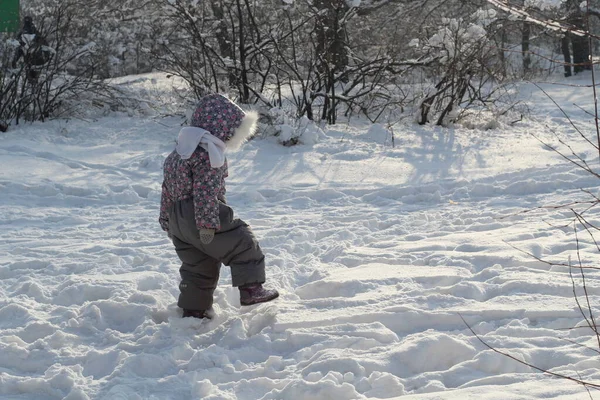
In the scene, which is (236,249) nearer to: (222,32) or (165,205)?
(165,205)

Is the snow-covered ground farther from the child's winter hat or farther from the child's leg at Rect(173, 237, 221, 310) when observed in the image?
the child's winter hat

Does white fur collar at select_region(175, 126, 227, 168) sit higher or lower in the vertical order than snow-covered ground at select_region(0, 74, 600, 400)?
higher

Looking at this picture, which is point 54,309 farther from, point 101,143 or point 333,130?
point 333,130

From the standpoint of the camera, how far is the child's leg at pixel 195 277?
3.97 m

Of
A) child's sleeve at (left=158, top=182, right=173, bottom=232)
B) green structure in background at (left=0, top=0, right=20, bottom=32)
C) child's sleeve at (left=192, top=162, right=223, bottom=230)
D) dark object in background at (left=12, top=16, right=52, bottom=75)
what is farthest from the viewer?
green structure in background at (left=0, top=0, right=20, bottom=32)

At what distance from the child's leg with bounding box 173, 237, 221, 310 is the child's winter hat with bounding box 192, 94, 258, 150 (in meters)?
0.60

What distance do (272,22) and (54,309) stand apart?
927cm

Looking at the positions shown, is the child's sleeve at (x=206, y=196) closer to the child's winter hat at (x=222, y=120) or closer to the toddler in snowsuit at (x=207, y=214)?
the toddler in snowsuit at (x=207, y=214)

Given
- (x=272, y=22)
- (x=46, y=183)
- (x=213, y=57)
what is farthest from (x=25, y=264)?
(x=272, y=22)

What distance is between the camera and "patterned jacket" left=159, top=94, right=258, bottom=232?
3.74 m

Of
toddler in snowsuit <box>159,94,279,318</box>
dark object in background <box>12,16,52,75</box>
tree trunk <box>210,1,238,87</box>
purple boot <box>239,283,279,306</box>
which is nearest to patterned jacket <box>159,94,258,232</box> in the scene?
toddler in snowsuit <box>159,94,279,318</box>

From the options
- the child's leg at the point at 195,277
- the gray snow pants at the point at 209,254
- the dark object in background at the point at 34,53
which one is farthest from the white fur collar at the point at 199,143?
the dark object in background at the point at 34,53

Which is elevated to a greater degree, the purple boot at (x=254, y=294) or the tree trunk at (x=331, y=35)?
the tree trunk at (x=331, y=35)

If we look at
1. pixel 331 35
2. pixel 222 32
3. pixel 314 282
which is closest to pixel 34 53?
pixel 222 32
